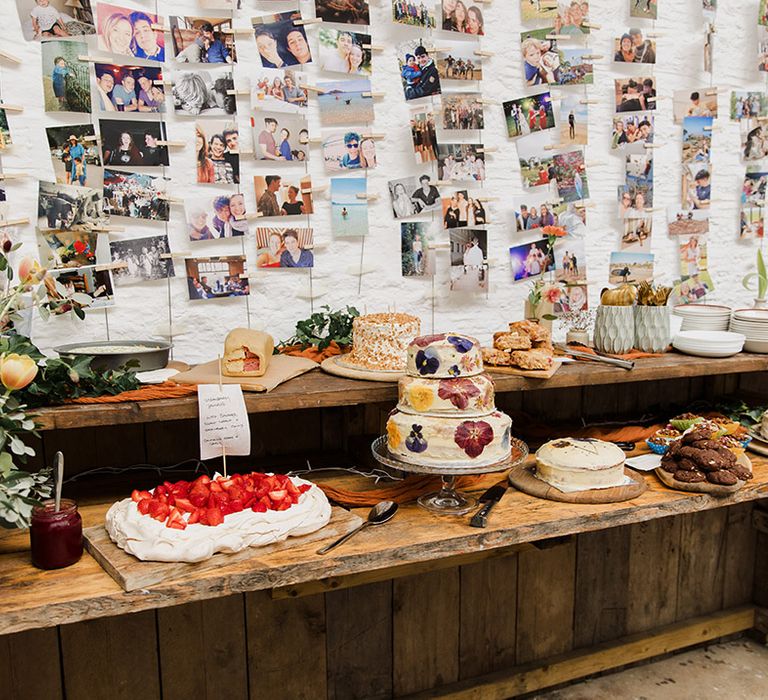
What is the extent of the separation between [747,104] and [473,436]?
87.3 inches

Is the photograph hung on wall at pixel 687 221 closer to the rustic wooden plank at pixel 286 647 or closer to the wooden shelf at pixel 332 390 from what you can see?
the wooden shelf at pixel 332 390

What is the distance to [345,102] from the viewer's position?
261 cm

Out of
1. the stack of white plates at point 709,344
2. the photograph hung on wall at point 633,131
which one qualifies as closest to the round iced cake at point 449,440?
the stack of white plates at point 709,344

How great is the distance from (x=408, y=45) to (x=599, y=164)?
2.93 feet

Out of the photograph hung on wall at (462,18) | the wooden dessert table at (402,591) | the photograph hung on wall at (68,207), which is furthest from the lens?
the photograph hung on wall at (462,18)

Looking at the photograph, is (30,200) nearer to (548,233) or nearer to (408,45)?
(408,45)

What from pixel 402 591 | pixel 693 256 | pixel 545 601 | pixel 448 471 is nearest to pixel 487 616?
pixel 545 601

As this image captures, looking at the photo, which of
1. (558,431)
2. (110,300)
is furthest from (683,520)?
(110,300)

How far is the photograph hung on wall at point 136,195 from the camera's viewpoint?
7.72 ft

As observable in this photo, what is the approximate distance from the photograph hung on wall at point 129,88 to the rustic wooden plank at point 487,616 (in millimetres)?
1907

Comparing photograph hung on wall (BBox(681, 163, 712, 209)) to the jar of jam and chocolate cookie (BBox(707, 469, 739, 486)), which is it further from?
the jar of jam

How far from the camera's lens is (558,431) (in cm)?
283

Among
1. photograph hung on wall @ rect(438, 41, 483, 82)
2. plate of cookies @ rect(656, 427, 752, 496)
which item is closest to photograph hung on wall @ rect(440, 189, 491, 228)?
photograph hung on wall @ rect(438, 41, 483, 82)

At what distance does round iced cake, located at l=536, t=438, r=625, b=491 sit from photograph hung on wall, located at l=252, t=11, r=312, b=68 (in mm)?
1469
